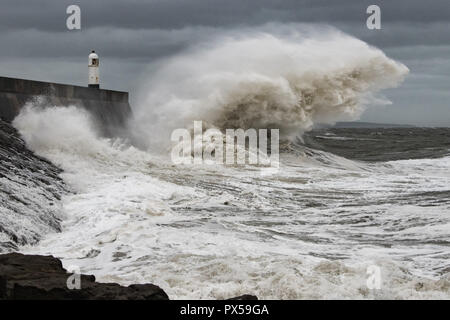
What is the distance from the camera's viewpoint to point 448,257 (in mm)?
6973

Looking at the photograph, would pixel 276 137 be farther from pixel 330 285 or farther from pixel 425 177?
pixel 330 285

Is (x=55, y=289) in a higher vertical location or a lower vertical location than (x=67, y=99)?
lower

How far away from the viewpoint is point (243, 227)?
845 cm
